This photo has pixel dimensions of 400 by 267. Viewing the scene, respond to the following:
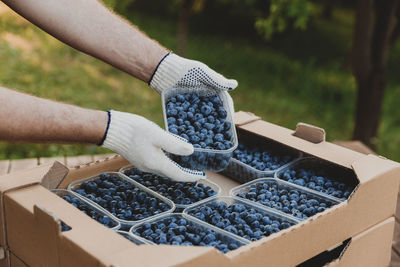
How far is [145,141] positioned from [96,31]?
1.71ft

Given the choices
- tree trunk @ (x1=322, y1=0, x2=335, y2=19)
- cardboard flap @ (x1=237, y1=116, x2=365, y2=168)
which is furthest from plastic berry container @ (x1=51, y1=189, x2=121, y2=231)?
tree trunk @ (x1=322, y1=0, x2=335, y2=19)

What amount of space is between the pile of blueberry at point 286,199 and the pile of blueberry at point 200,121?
0.17 m

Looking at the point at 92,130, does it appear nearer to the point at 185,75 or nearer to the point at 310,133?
the point at 185,75

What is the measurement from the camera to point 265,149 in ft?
6.42

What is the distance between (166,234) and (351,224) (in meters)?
0.55

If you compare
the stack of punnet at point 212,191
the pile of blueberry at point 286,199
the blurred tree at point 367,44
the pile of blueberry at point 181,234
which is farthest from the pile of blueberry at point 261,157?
the blurred tree at point 367,44

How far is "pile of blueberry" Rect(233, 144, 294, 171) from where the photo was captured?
1804mm

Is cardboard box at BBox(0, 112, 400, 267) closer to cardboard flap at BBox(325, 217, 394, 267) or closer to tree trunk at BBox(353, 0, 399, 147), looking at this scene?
cardboard flap at BBox(325, 217, 394, 267)

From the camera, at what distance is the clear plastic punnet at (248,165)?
1767 millimetres

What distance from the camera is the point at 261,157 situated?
6.16ft

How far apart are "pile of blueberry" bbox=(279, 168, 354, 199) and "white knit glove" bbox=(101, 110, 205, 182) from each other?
16.5 inches

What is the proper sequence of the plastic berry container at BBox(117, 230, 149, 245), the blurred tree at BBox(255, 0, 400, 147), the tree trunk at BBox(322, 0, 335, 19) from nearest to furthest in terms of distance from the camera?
the plastic berry container at BBox(117, 230, 149, 245), the blurred tree at BBox(255, 0, 400, 147), the tree trunk at BBox(322, 0, 335, 19)

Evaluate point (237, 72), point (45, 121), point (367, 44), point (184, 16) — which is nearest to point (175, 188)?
point (45, 121)

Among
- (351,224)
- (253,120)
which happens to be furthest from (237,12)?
(351,224)
